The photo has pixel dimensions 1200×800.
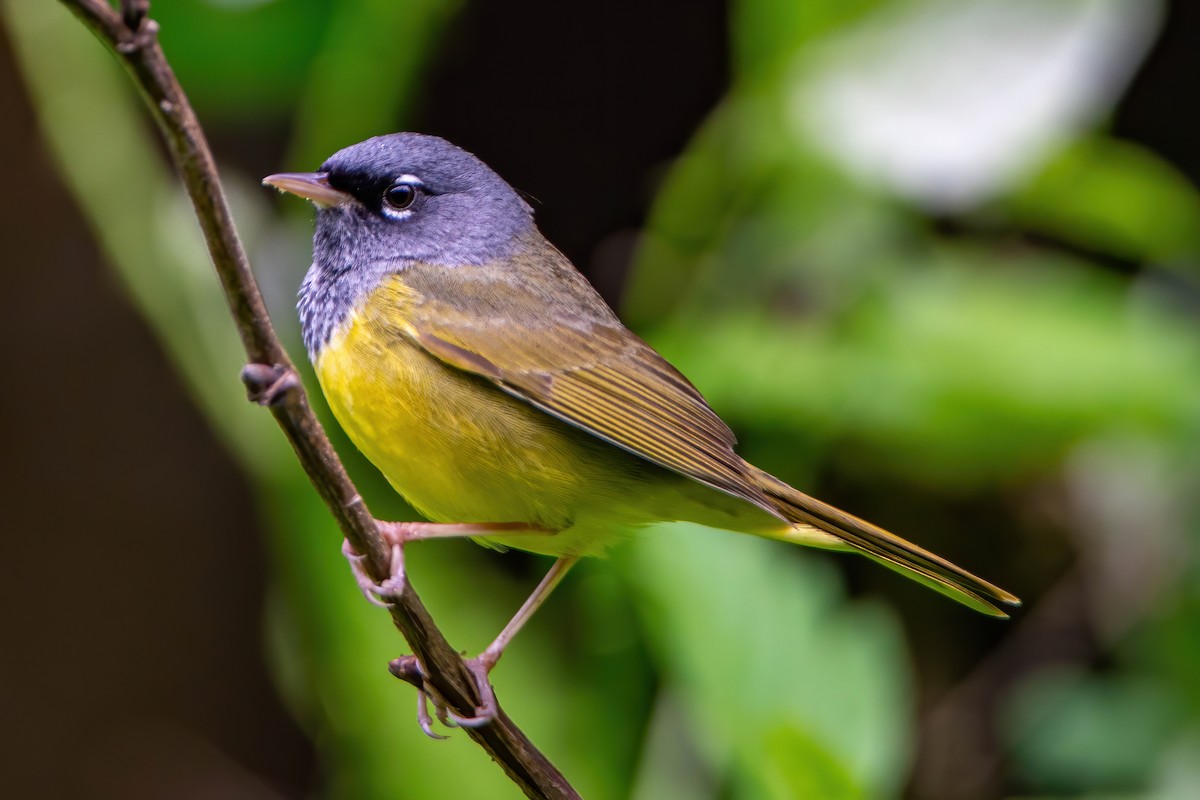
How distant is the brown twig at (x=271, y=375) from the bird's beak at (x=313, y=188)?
1.76 feet

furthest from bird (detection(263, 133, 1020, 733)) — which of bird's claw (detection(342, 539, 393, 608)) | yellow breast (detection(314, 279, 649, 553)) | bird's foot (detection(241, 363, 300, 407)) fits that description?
bird's foot (detection(241, 363, 300, 407))

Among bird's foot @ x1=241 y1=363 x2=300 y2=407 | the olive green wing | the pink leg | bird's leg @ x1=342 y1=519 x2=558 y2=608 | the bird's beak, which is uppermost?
the bird's beak

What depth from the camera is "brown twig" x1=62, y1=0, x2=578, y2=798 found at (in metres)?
1.15

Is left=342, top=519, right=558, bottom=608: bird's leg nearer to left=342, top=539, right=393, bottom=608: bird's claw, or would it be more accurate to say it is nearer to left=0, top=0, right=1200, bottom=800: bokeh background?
left=342, top=539, right=393, bottom=608: bird's claw

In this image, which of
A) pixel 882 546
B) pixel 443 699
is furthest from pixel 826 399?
pixel 443 699

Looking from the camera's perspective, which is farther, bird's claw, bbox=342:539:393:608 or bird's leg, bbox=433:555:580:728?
bird's leg, bbox=433:555:580:728

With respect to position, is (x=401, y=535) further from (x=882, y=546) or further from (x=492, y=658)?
(x=882, y=546)

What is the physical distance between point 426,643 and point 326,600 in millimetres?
1184

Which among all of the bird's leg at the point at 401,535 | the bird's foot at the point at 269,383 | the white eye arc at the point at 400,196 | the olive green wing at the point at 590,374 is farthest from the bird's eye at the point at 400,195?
the bird's foot at the point at 269,383

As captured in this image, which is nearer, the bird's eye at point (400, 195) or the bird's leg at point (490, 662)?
the bird's leg at point (490, 662)

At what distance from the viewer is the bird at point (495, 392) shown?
6.53 feet

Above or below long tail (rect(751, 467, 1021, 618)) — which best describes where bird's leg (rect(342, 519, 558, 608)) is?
below

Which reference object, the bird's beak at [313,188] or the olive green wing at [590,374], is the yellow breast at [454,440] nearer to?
the olive green wing at [590,374]

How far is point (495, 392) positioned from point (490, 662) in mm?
448
